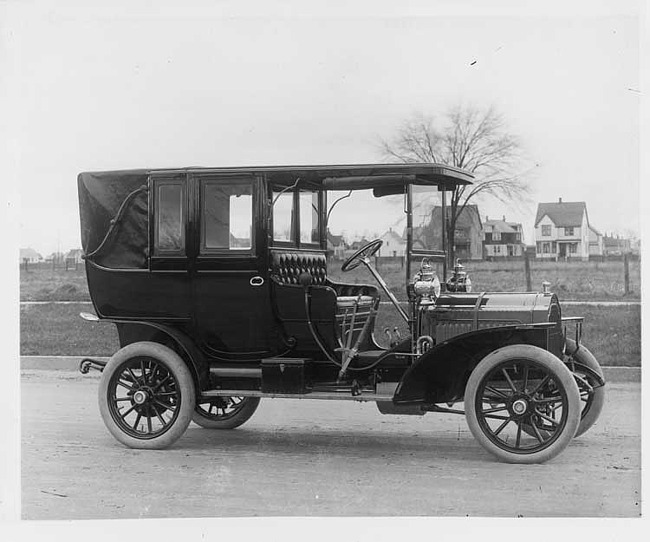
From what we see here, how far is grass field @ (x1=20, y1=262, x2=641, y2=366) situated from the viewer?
1130cm

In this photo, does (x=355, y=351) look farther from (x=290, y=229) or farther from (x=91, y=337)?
(x=91, y=337)

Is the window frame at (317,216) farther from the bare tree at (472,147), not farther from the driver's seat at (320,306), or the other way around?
the bare tree at (472,147)

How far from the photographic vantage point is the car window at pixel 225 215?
6.94 meters

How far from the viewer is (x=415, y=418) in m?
8.30

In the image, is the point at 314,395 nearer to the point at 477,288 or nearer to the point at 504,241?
the point at 477,288

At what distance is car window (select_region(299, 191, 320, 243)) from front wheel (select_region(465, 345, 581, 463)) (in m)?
2.02

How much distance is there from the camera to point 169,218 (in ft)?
23.3

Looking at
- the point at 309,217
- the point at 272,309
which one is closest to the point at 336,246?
the point at 309,217

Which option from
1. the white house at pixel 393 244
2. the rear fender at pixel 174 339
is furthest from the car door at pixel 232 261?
the white house at pixel 393 244

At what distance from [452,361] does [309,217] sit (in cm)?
187

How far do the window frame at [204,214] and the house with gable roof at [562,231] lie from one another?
5.71 m

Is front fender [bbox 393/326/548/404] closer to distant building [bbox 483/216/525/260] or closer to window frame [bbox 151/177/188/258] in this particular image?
window frame [bbox 151/177/188/258]

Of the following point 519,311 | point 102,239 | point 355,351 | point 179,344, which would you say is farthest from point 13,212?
point 519,311

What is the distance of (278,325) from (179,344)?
83cm
